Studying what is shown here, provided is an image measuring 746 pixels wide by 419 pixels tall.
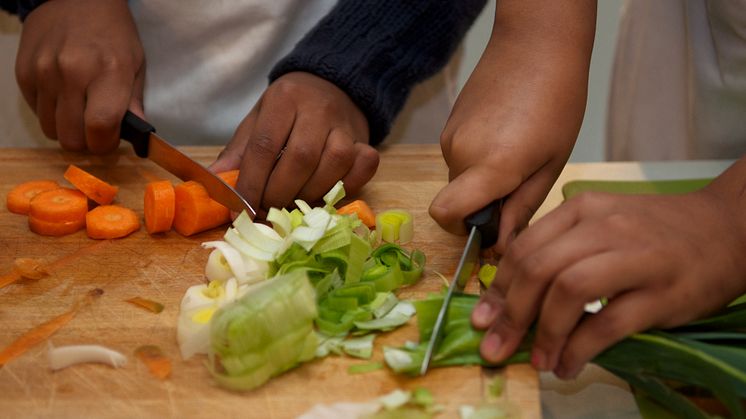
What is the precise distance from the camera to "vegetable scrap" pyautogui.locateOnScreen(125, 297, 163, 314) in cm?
131

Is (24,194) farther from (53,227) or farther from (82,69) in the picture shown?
(82,69)

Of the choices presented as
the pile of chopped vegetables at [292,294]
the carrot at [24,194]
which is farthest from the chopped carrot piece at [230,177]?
the carrot at [24,194]

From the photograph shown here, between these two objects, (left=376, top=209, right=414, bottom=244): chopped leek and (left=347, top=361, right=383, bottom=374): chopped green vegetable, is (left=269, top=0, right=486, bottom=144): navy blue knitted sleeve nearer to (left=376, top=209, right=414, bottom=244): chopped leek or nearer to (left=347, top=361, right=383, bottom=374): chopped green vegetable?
(left=376, top=209, right=414, bottom=244): chopped leek

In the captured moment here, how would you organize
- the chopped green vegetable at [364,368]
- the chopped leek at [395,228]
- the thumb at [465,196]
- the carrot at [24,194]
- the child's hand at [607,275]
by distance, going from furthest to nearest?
the carrot at [24,194] < the chopped leek at [395,228] < the thumb at [465,196] < the chopped green vegetable at [364,368] < the child's hand at [607,275]

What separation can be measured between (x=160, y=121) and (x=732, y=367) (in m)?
1.35

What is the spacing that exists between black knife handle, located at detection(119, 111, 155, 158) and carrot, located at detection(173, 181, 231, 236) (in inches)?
6.3

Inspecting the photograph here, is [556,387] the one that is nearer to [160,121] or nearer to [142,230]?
[142,230]

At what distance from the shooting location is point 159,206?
1.49 m

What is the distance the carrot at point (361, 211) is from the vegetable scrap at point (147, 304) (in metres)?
0.36

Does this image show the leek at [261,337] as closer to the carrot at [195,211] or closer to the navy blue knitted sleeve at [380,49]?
the carrot at [195,211]

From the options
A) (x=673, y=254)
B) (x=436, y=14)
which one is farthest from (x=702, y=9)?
(x=673, y=254)

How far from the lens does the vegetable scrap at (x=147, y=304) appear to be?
1314mm

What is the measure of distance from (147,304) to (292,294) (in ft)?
0.90

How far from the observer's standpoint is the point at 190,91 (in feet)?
6.28
